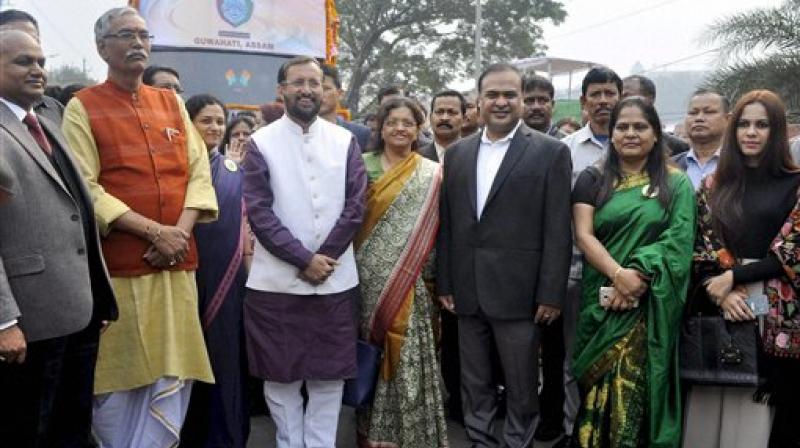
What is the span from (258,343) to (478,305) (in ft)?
3.37

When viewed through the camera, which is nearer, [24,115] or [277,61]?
[24,115]

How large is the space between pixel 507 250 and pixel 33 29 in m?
2.35

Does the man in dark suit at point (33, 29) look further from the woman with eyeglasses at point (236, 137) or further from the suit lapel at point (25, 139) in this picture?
the woman with eyeglasses at point (236, 137)

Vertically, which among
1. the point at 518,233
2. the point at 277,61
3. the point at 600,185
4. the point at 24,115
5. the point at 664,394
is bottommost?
the point at 664,394

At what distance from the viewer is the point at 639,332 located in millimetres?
3314

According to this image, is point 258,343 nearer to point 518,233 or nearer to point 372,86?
point 518,233

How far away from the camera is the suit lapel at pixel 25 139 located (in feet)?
8.49

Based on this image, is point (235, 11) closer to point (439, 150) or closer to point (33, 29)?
point (439, 150)

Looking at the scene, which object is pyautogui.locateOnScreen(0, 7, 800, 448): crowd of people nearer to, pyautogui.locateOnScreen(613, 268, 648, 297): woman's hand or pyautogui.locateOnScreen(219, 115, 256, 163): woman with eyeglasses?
pyautogui.locateOnScreen(613, 268, 648, 297): woman's hand

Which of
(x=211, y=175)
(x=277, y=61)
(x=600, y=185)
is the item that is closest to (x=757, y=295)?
(x=600, y=185)

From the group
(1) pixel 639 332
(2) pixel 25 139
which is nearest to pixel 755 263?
(1) pixel 639 332

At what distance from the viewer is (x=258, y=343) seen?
3398 mm

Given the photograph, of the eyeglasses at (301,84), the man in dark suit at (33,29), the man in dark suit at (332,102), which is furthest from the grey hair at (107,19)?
the man in dark suit at (332,102)

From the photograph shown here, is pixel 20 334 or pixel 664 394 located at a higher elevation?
pixel 20 334
